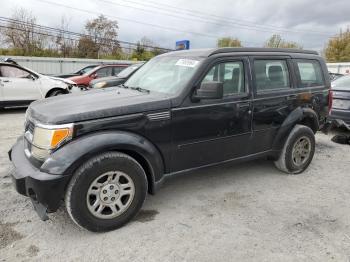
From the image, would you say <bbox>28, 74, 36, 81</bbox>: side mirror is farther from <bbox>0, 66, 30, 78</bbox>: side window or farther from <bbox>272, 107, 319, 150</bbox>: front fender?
<bbox>272, 107, 319, 150</bbox>: front fender

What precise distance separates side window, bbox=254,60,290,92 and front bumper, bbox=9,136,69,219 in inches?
107

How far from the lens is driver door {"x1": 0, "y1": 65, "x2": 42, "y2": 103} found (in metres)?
9.14

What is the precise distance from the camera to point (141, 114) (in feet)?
10.6

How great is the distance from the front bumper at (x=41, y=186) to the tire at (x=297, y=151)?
10.3 feet

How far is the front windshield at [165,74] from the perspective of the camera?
144 inches

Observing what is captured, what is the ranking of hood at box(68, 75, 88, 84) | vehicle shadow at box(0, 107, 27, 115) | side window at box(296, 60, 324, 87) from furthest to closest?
hood at box(68, 75, 88, 84)
vehicle shadow at box(0, 107, 27, 115)
side window at box(296, 60, 324, 87)

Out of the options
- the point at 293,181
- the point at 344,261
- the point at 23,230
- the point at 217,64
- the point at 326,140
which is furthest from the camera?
the point at 326,140

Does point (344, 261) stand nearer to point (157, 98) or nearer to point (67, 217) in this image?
point (157, 98)

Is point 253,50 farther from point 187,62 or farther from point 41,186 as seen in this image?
point 41,186

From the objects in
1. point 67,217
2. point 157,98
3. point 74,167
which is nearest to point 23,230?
point 67,217

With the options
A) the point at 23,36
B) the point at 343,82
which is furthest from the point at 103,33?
the point at 343,82

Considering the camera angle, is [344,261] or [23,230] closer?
[344,261]

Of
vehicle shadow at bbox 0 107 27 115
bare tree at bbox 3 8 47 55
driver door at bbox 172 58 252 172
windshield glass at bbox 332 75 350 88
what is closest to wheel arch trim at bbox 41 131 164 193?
driver door at bbox 172 58 252 172

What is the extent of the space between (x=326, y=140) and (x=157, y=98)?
4.98 metres
